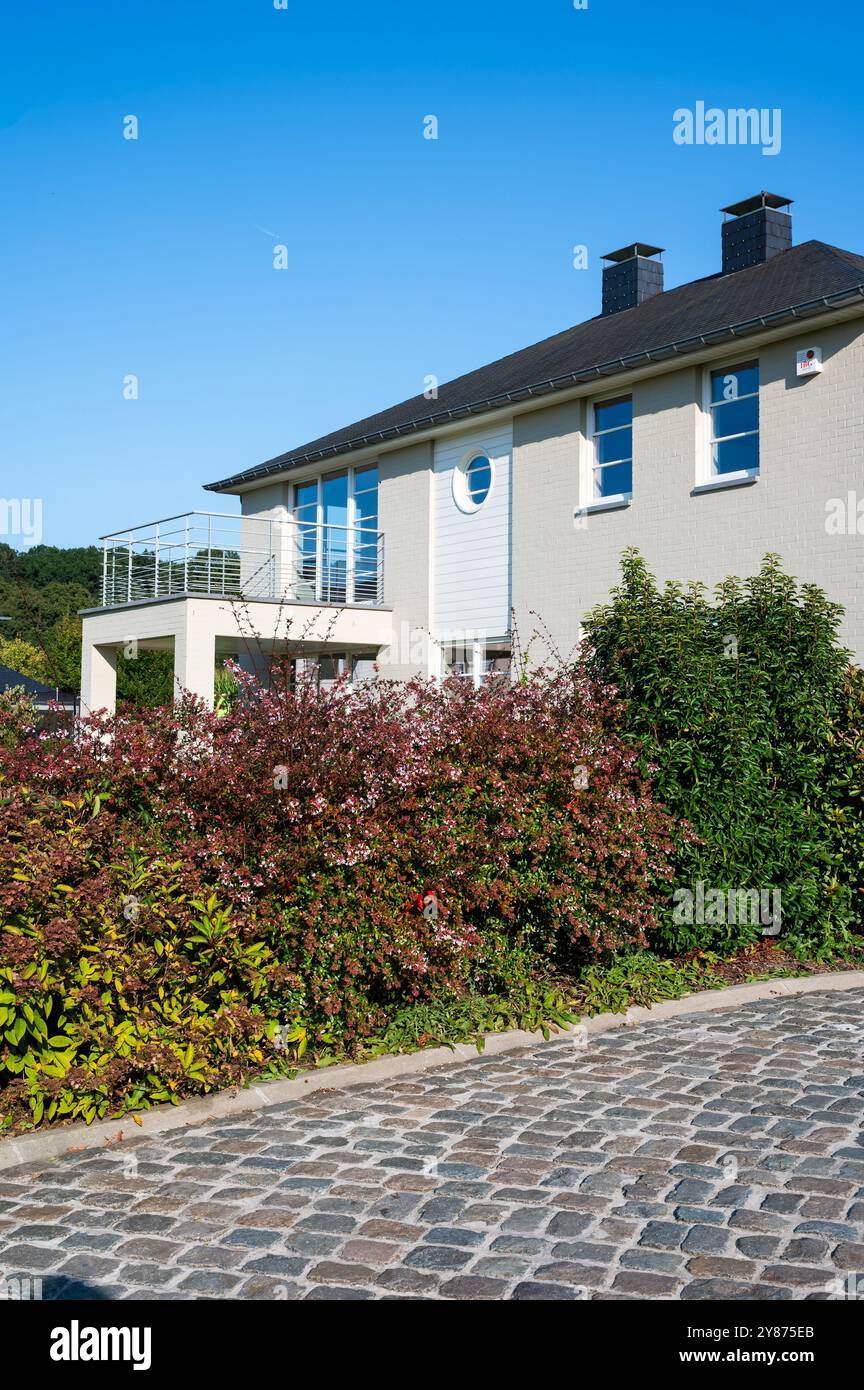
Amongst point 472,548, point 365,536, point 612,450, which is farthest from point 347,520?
point 612,450

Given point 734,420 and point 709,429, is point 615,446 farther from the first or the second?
point 734,420

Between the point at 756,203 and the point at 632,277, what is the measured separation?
3.00 metres

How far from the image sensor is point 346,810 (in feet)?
21.9

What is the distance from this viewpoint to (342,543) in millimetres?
23047

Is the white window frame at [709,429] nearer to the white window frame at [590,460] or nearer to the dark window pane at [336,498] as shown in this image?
the white window frame at [590,460]

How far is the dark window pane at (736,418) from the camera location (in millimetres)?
15438

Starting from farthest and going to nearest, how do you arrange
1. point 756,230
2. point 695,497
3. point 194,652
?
point 194,652, point 756,230, point 695,497

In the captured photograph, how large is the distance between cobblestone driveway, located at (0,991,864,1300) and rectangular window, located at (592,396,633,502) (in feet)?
39.2

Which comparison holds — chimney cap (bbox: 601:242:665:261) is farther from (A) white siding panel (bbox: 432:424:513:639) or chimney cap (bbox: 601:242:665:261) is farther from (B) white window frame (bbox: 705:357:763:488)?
(B) white window frame (bbox: 705:357:763:488)

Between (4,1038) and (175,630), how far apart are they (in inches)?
641

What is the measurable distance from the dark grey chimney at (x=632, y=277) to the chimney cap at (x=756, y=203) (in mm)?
2248

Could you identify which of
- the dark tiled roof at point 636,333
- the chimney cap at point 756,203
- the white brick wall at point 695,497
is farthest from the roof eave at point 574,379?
the chimney cap at point 756,203

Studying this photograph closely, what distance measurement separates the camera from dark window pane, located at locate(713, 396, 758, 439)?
15.4 metres

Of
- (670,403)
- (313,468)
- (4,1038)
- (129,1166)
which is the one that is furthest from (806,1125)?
(313,468)
